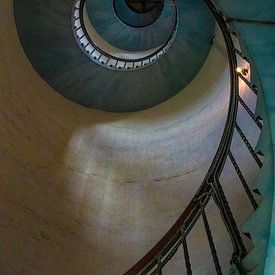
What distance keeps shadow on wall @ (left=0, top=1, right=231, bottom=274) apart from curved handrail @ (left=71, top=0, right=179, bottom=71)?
4.20 feet

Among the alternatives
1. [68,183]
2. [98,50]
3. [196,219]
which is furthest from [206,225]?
[98,50]

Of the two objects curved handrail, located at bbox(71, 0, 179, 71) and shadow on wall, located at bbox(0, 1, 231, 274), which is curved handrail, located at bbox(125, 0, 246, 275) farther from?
curved handrail, located at bbox(71, 0, 179, 71)

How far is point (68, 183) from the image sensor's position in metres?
6.54

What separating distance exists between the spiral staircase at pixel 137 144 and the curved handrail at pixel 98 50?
5 centimetres

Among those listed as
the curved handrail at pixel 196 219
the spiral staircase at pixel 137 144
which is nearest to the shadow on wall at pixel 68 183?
the spiral staircase at pixel 137 144

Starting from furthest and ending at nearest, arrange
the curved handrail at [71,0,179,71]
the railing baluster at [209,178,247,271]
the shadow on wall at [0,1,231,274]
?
the curved handrail at [71,0,179,71] < the shadow on wall at [0,1,231,274] < the railing baluster at [209,178,247,271]

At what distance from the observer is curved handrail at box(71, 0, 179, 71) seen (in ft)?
27.8

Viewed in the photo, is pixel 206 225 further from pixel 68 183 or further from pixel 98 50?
pixel 98 50

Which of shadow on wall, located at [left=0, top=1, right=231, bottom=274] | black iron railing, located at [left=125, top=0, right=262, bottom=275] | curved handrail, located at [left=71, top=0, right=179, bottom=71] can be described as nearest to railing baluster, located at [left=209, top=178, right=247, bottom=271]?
black iron railing, located at [left=125, top=0, right=262, bottom=275]

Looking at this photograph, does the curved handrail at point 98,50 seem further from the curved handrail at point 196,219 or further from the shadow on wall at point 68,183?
the curved handrail at point 196,219

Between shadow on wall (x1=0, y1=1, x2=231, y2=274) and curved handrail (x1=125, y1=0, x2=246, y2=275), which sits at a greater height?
curved handrail (x1=125, y1=0, x2=246, y2=275)

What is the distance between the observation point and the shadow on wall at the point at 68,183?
5.43 m

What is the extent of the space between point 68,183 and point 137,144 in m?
2.04

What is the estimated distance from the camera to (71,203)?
6312 millimetres
